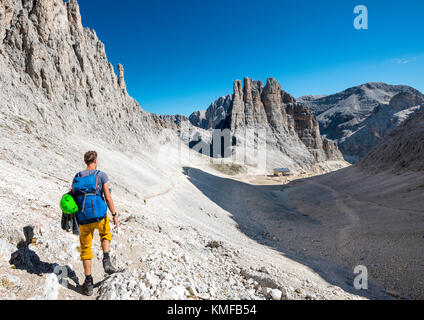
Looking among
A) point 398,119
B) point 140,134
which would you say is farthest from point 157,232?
point 398,119

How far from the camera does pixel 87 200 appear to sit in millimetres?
4445

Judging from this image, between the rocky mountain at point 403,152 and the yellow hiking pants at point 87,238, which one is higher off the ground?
the rocky mountain at point 403,152

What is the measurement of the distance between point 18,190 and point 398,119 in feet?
548

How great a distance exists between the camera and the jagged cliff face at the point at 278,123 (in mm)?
85750

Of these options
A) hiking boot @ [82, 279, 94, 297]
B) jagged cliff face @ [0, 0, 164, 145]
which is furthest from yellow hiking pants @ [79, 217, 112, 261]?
jagged cliff face @ [0, 0, 164, 145]

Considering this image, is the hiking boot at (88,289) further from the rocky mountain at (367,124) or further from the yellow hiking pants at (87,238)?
the rocky mountain at (367,124)

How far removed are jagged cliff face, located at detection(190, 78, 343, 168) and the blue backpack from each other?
78140mm

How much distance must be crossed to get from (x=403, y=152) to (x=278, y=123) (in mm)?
59992

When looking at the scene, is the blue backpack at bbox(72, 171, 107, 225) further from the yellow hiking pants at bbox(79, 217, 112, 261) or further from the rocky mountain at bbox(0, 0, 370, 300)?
the rocky mountain at bbox(0, 0, 370, 300)

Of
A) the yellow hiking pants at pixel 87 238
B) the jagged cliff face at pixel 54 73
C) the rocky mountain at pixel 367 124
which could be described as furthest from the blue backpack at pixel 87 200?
the rocky mountain at pixel 367 124

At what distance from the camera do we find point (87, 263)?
436 centimetres

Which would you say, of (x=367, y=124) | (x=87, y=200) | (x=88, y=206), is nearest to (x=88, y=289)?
(x=88, y=206)

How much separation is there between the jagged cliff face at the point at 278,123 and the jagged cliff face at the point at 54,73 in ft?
178
